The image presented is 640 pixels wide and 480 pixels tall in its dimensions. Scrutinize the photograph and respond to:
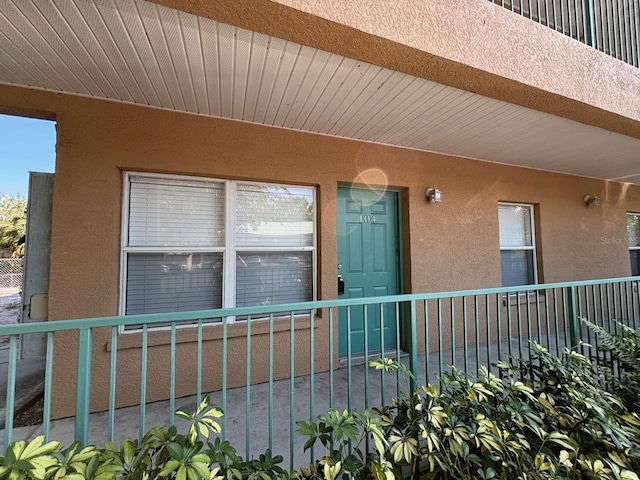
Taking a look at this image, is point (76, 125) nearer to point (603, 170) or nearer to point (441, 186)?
point (441, 186)

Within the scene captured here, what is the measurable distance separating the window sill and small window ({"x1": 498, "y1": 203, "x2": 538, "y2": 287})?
129 inches

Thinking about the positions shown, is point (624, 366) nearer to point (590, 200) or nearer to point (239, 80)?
point (590, 200)

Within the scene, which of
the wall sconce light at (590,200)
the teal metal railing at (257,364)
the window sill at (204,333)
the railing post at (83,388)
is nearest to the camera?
the railing post at (83,388)

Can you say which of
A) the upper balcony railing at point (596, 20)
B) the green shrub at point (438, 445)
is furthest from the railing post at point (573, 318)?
the upper balcony railing at point (596, 20)

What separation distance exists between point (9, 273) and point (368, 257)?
1437cm

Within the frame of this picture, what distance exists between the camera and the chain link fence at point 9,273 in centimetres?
1088

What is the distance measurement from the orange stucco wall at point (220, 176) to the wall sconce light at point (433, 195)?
0.08 meters

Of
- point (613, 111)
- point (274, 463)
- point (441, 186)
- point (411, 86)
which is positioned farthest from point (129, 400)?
point (613, 111)

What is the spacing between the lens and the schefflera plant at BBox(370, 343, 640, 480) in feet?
4.78

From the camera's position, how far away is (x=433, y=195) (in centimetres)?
378

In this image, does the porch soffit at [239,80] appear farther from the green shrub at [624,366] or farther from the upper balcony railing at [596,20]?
the green shrub at [624,366]

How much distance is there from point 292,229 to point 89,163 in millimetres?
1960

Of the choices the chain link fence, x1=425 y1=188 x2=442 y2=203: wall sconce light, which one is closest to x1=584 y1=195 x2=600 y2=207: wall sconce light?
x1=425 y1=188 x2=442 y2=203: wall sconce light

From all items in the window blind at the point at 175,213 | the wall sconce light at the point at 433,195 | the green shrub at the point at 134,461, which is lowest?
the green shrub at the point at 134,461
